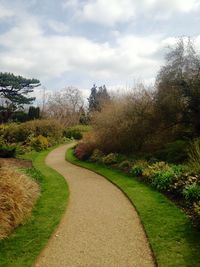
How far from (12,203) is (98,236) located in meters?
2.24

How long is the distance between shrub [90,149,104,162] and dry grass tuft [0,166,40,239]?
8.53 metres

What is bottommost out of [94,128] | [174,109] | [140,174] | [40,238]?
[40,238]

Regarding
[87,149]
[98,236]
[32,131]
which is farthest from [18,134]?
[98,236]

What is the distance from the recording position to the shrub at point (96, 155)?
18281 millimetres

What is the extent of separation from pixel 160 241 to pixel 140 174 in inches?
268

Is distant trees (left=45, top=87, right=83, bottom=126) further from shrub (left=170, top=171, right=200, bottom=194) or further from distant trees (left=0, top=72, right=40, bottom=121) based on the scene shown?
shrub (left=170, top=171, right=200, bottom=194)

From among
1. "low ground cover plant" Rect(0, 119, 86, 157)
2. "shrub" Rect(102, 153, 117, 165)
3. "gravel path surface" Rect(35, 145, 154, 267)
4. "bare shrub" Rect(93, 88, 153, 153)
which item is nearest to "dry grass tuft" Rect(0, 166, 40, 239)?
"gravel path surface" Rect(35, 145, 154, 267)

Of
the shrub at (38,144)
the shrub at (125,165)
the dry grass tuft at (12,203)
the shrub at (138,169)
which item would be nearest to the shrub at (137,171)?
the shrub at (138,169)

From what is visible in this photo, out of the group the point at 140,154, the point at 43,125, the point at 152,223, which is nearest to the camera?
the point at 152,223

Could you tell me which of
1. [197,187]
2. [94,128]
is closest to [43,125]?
[94,128]

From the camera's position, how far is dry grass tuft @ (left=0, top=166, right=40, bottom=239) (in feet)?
24.2

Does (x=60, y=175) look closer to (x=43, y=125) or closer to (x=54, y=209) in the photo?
(x=54, y=209)

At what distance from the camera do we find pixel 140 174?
1339 cm

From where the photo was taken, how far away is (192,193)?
9.02 metres
